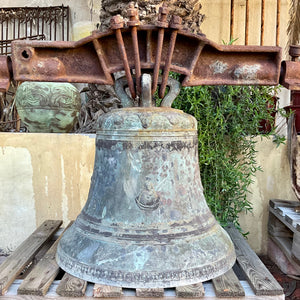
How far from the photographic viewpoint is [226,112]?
253 centimetres

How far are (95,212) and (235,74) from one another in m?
0.80

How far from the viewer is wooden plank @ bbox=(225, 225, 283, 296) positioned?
3.70 feet

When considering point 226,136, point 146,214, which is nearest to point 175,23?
point 146,214

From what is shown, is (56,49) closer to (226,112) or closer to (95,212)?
(95,212)

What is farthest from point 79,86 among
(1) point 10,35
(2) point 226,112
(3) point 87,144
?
(2) point 226,112

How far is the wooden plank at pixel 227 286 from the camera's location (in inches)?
43.3

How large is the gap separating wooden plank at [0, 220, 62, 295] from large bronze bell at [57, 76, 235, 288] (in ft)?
0.66

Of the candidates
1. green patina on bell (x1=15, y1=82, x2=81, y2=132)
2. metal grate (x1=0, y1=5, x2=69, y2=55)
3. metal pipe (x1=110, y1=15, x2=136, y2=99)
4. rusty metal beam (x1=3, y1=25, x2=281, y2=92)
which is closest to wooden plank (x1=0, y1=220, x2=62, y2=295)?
rusty metal beam (x1=3, y1=25, x2=281, y2=92)

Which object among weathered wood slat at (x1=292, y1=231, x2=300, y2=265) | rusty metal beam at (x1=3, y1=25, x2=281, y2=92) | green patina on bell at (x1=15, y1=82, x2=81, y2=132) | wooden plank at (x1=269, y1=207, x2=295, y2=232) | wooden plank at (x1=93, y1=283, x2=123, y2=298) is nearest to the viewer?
wooden plank at (x1=93, y1=283, x2=123, y2=298)

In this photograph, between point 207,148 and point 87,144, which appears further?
point 87,144

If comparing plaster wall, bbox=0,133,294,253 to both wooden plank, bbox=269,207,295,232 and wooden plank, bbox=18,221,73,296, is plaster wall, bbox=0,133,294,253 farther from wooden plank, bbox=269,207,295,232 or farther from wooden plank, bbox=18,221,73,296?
wooden plank, bbox=18,221,73,296

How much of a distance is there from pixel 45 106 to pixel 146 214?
2.03 meters

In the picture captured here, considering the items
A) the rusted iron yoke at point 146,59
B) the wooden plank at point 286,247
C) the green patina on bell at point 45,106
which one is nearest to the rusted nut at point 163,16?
the rusted iron yoke at point 146,59

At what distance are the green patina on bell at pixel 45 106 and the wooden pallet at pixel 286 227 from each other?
2.03 m
